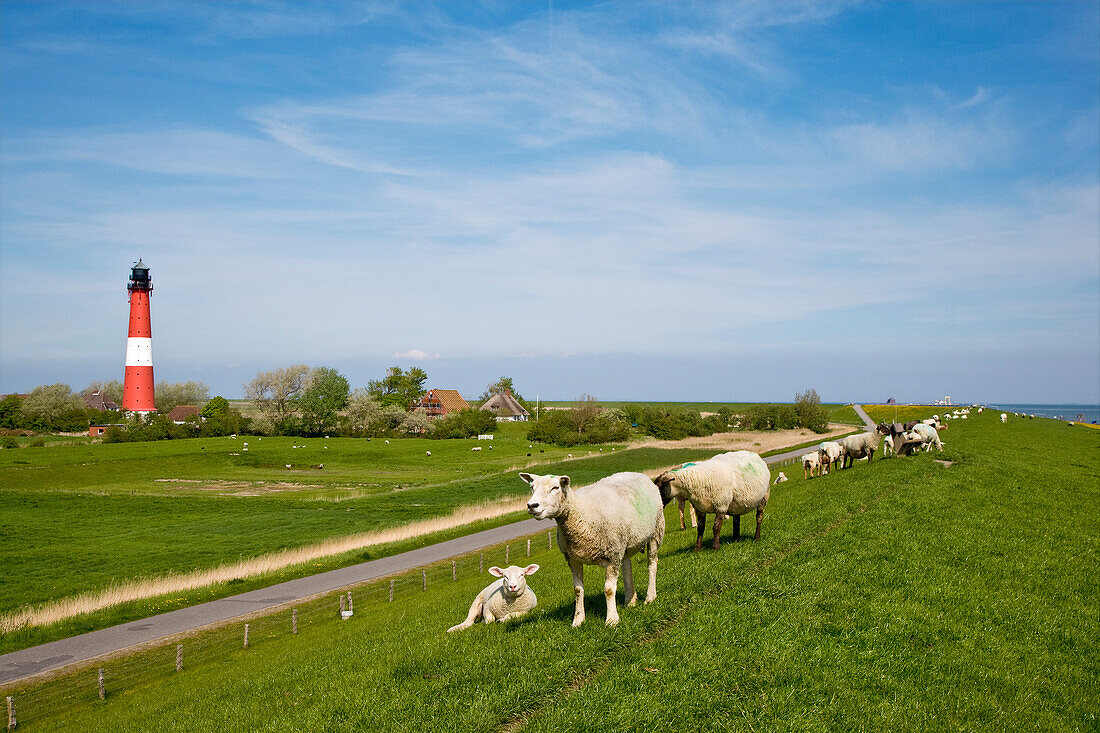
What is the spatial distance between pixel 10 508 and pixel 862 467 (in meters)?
73.5

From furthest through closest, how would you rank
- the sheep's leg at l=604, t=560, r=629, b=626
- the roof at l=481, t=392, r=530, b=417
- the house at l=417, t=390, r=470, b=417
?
the roof at l=481, t=392, r=530, b=417, the house at l=417, t=390, r=470, b=417, the sheep's leg at l=604, t=560, r=629, b=626

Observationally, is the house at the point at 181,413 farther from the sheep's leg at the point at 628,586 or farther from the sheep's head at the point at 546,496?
the sheep's head at the point at 546,496

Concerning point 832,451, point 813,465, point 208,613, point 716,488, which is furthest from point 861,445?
point 208,613

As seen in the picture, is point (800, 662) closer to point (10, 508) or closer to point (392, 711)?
point (392, 711)

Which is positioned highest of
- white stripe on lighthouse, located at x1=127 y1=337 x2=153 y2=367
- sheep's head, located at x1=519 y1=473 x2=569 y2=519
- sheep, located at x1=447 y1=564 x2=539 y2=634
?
white stripe on lighthouse, located at x1=127 y1=337 x2=153 y2=367

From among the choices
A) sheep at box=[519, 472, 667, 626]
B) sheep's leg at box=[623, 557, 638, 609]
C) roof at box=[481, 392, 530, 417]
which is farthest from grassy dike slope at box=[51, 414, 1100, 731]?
roof at box=[481, 392, 530, 417]

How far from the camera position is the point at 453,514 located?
5497 centimetres

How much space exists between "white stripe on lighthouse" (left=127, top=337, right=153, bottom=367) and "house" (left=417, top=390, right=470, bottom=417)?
62.6 metres

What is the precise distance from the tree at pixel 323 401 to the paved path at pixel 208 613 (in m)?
104

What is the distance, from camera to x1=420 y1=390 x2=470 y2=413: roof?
173375 millimetres

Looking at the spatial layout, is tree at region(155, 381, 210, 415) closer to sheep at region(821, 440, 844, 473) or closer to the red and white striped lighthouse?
the red and white striped lighthouse

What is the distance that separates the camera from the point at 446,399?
178m

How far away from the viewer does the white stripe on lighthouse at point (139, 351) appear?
11775 centimetres

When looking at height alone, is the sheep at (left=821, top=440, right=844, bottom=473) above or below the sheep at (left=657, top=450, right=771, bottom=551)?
below
